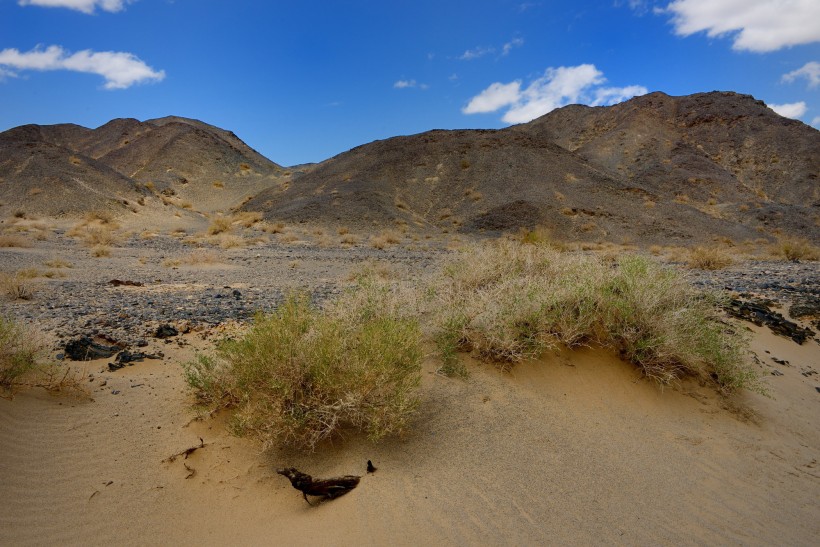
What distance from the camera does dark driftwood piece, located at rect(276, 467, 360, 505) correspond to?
3236mm

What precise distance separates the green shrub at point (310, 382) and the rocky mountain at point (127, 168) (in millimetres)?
32133

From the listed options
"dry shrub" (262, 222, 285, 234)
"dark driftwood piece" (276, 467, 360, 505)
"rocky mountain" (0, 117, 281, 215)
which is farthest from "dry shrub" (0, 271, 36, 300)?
"rocky mountain" (0, 117, 281, 215)

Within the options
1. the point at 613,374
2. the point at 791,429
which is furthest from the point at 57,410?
the point at 791,429

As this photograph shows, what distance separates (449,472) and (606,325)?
2665 mm

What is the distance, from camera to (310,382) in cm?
374

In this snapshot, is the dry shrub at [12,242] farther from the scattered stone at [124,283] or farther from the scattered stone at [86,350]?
the scattered stone at [86,350]

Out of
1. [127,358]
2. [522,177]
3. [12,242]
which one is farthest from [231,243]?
[522,177]

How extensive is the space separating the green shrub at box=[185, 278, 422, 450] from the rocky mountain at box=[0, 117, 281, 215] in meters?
32.1

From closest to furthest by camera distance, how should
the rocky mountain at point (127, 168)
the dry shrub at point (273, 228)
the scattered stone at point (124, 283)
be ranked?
the scattered stone at point (124, 283) → the dry shrub at point (273, 228) → the rocky mountain at point (127, 168)

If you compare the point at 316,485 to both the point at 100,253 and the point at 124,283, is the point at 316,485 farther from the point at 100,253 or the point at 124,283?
the point at 100,253

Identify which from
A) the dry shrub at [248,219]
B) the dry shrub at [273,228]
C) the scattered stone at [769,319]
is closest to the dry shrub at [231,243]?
the dry shrub at [273,228]

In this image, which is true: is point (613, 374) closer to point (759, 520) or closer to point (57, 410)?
point (759, 520)

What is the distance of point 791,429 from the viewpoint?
195 inches

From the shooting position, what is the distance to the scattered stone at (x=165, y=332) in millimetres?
5934
